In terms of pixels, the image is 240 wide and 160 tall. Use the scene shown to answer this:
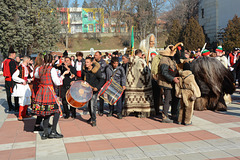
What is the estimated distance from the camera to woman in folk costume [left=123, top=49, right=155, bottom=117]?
7.91m

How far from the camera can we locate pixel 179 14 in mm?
53438

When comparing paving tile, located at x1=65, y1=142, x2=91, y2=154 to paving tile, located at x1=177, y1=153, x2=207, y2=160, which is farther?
paving tile, located at x1=65, y1=142, x2=91, y2=154

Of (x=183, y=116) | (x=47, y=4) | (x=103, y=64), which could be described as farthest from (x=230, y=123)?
(x=47, y=4)

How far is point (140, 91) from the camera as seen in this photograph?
7.92m

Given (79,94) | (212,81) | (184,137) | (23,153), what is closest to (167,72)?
(184,137)

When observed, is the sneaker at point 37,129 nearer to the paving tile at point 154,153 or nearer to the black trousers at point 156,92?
the paving tile at point 154,153

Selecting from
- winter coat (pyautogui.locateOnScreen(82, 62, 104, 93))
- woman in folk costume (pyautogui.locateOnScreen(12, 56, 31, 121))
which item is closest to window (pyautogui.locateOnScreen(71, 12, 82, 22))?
woman in folk costume (pyautogui.locateOnScreen(12, 56, 31, 121))

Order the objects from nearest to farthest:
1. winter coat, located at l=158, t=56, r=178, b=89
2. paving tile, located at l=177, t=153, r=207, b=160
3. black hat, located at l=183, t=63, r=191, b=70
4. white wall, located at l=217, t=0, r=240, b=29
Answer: paving tile, located at l=177, t=153, r=207, b=160
winter coat, located at l=158, t=56, r=178, b=89
black hat, located at l=183, t=63, r=191, b=70
white wall, located at l=217, t=0, r=240, b=29

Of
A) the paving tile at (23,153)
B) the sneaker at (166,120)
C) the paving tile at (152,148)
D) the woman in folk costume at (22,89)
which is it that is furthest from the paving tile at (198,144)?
the woman in folk costume at (22,89)

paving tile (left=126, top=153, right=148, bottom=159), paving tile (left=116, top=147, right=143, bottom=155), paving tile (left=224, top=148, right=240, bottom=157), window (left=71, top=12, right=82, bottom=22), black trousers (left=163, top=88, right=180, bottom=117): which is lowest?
paving tile (left=126, top=153, right=148, bottom=159)

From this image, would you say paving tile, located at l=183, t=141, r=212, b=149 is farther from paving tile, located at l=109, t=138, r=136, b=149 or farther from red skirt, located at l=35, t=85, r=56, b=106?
red skirt, located at l=35, t=85, r=56, b=106

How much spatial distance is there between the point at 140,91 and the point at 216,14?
3059cm

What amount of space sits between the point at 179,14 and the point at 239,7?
23.4m

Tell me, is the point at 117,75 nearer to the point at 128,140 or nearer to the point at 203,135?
the point at 128,140
